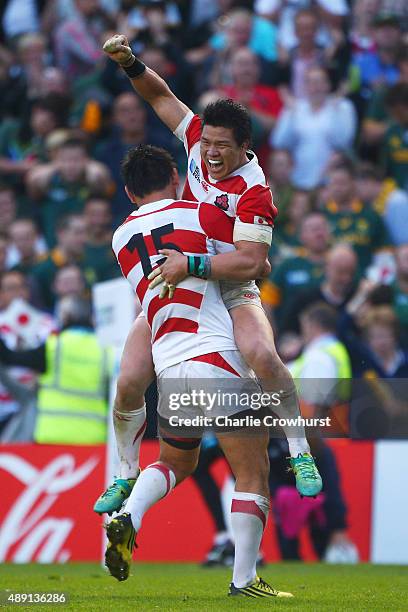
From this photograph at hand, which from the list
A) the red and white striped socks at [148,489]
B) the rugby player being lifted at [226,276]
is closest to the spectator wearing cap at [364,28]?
the rugby player being lifted at [226,276]

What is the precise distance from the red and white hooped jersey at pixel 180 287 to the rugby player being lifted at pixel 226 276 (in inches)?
3.1

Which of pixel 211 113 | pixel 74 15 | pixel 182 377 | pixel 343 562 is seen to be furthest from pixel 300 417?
pixel 74 15

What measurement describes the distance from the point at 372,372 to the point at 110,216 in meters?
3.84

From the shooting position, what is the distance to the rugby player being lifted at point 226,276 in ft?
24.6

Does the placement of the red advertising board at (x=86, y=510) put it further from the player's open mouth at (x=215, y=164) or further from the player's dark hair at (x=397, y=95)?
the player's open mouth at (x=215, y=164)

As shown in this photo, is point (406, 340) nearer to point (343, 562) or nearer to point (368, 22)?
point (343, 562)

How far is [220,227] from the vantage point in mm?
7660

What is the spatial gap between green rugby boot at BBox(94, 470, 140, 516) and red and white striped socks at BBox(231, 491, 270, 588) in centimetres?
63

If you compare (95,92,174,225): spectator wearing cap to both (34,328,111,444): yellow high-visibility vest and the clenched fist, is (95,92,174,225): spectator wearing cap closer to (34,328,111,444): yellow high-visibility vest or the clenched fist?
(34,328,111,444): yellow high-visibility vest

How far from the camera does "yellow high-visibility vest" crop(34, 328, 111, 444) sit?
12461 mm

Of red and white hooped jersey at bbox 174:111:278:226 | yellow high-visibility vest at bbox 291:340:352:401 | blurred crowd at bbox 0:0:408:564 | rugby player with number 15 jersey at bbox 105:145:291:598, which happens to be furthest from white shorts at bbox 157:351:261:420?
yellow high-visibility vest at bbox 291:340:352:401

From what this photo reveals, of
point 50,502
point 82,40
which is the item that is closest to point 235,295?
point 50,502

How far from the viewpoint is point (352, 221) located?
46.7ft

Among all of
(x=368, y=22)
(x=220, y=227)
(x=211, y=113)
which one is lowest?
(x=220, y=227)
